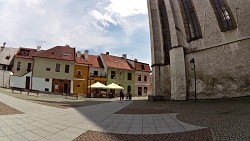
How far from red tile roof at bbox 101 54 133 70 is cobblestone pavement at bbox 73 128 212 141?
33.8m

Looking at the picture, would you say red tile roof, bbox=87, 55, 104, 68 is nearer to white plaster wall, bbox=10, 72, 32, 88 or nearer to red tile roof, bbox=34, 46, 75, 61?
red tile roof, bbox=34, 46, 75, 61

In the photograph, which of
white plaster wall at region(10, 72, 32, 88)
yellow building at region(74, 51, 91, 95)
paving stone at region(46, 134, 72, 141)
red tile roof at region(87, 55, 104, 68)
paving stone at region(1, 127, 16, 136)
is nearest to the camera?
paving stone at region(46, 134, 72, 141)

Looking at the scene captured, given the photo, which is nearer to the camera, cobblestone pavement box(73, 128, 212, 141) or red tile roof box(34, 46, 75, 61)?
cobblestone pavement box(73, 128, 212, 141)

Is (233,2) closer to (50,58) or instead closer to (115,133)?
(115,133)

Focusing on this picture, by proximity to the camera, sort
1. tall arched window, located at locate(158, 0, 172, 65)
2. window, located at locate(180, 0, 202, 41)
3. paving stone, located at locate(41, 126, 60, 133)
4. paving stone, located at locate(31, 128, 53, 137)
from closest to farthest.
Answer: paving stone, located at locate(31, 128, 53, 137) → paving stone, located at locate(41, 126, 60, 133) → window, located at locate(180, 0, 202, 41) → tall arched window, located at locate(158, 0, 172, 65)

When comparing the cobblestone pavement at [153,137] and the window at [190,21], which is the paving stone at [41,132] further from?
the window at [190,21]

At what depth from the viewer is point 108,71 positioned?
38.5m

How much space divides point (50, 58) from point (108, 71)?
41.6ft

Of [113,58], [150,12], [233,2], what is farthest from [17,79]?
[233,2]

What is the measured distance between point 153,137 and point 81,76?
3283 cm

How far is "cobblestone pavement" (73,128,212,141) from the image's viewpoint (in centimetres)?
444

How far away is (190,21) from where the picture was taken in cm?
1791

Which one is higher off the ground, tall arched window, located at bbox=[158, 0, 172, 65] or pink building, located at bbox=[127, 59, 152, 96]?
tall arched window, located at bbox=[158, 0, 172, 65]

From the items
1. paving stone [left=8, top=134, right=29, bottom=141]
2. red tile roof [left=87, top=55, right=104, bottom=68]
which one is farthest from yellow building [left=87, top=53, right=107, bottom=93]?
paving stone [left=8, top=134, right=29, bottom=141]
